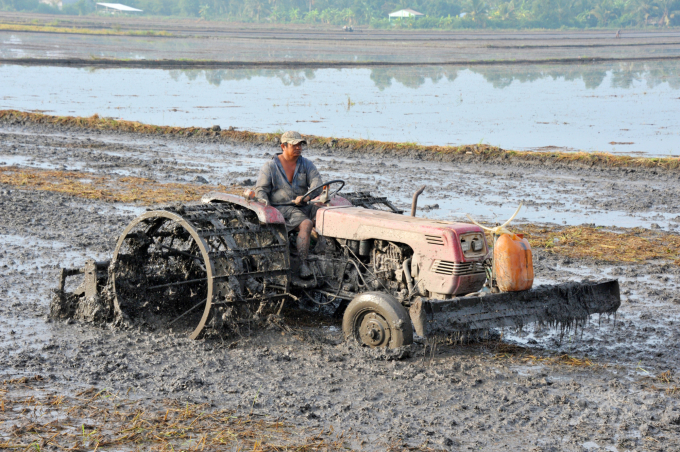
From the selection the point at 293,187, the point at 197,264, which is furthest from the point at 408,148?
the point at 293,187

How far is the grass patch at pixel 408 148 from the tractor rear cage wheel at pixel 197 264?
10.2m

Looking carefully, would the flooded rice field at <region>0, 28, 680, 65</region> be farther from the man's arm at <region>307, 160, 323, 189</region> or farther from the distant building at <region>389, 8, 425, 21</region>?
the man's arm at <region>307, 160, 323, 189</region>

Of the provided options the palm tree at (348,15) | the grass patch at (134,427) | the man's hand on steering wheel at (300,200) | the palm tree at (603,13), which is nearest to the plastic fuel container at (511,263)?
the man's hand on steering wheel at (300,200)

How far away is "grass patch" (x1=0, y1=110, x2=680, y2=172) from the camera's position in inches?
633

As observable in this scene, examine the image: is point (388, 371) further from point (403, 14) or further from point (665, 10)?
point (665, 10)

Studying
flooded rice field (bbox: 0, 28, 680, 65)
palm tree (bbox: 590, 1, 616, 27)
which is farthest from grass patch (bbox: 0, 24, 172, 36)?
palm tree (bbox: 590, 1, 616, 27)

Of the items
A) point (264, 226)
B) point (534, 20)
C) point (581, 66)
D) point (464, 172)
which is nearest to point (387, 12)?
point (534, 20)

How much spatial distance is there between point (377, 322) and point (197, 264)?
234 cm

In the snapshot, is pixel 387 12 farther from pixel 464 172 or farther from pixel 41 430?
pixel 41 430

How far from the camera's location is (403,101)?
1116 inches

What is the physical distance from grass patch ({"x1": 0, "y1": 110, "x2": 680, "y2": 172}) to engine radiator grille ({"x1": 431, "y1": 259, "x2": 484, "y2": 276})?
10.7 meters

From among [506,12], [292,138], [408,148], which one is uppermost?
[506,12]

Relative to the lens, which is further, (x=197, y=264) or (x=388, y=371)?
(x=197, y=264)

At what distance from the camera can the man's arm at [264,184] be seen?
719 cm
